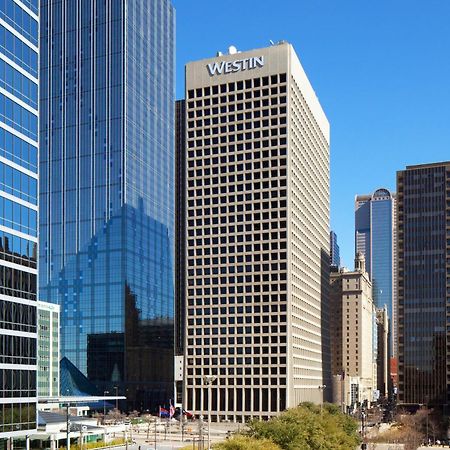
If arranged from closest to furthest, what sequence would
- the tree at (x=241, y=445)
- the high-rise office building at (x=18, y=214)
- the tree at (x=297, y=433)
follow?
the tree at (x=241, y=445) → the high-rise office building at (x=18, y=214) → the tree at (x=297, y=433)

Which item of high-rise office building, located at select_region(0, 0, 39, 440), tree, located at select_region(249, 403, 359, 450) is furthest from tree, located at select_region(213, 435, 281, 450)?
high-rise office building, located at select_region(0, 0, 39, 440)

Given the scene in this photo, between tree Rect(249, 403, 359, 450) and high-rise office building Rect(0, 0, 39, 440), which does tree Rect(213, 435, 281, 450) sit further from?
high-rise office building Rect(0, 0, 39, 440)

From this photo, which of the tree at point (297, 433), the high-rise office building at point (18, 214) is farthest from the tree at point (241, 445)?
the high-rise office building at point (18, 214)

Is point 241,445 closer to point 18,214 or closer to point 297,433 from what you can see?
point 297,433

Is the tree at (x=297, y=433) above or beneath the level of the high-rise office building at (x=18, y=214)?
beneath

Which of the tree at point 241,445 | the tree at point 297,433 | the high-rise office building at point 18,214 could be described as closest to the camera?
the tree at point 241,445

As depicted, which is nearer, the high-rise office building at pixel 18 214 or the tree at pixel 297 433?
the high-rise office building at pixel 18 214

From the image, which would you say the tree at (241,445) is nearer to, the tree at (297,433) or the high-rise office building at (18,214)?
the tree at (297,433)

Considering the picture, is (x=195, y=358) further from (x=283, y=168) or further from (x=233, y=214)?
(x=283, y=168)

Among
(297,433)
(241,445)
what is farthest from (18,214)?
(297,433)

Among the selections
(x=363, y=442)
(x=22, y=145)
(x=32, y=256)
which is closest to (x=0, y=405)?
(x=32, y=256)

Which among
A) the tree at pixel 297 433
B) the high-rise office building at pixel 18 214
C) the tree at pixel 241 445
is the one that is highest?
the high-rise office building at pixel 18 214

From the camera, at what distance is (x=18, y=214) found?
80.6 m

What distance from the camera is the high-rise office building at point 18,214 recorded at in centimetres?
7712
